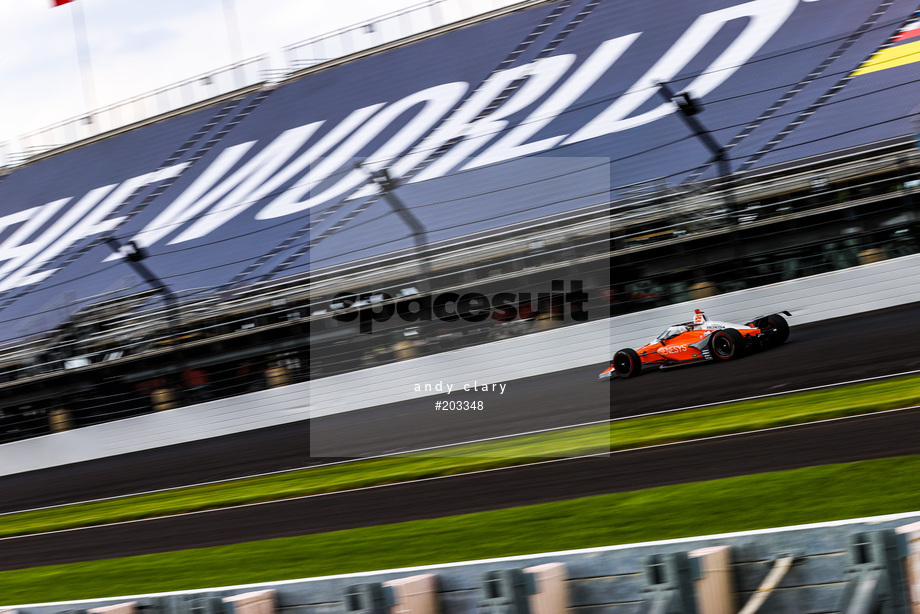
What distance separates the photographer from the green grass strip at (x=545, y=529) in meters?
4.43

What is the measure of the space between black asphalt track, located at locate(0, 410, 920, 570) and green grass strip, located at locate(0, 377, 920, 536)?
0.87ft

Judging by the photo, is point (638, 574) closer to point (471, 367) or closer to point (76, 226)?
point (471, 367)

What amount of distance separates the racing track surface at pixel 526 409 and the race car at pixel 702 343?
0.54 ft

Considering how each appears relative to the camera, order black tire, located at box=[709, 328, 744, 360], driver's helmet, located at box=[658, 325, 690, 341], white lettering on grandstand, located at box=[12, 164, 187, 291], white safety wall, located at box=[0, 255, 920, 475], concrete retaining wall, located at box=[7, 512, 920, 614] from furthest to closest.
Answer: white lettering on grandstand, located at box=[12, 164, 187, 291], white safety wall, located at box=[0, 255, 920, 475], driver's helmet, located at box=[658, 325, 690, 341], black tire, located at box=[709, 328, 744, 360], concrete retaining wall, located at box=[7, 512, 920, 614]

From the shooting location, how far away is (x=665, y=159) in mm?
13219

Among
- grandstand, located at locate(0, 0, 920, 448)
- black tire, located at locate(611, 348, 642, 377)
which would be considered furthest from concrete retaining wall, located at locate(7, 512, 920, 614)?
grandstand, located at locate(0, 0, 920, 448)

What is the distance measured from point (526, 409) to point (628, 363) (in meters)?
1.59

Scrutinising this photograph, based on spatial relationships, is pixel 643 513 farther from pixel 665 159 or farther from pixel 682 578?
pixel 665 159

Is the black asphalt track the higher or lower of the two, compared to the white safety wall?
lower

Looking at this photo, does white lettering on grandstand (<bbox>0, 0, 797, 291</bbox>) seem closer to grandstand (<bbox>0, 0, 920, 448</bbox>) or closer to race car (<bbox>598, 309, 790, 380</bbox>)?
grandstand (<bbox>0, 0, 920, 448</bbox>)

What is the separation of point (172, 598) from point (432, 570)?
1.27 meters

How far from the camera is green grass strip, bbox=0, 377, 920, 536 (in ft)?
21.5

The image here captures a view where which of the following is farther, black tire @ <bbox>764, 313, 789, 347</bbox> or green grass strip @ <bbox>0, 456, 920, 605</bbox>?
black tire @ <bbox>764, 313, 789, 347</bbox>

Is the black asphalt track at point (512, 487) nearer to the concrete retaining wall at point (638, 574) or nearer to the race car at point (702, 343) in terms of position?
the concrete retaining wall at point (638, 574)
